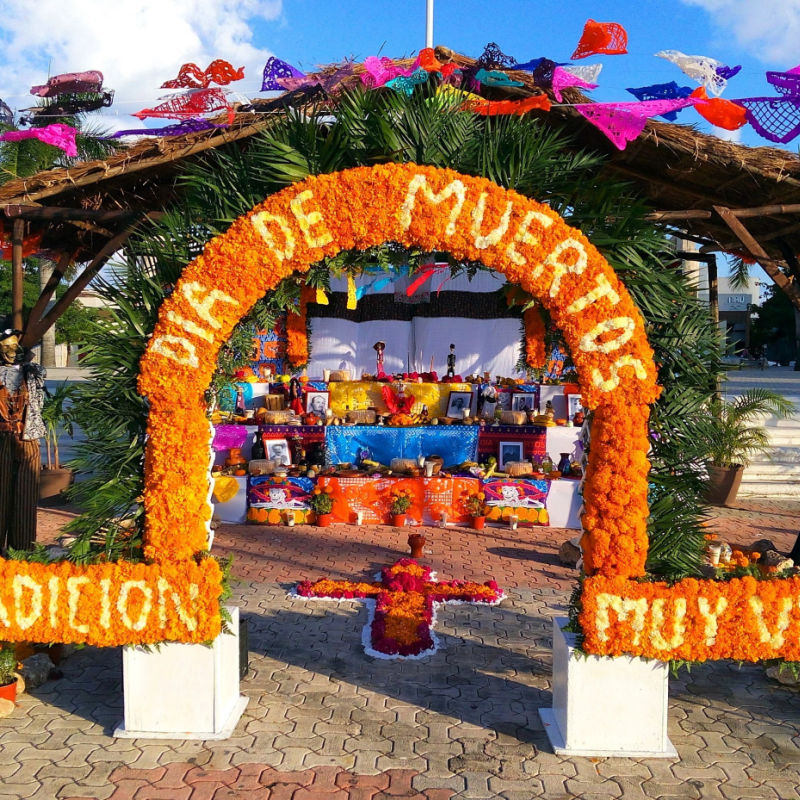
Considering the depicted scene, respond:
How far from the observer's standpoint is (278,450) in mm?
11609

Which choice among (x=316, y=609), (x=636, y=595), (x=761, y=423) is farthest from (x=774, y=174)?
(x=761, y=423)

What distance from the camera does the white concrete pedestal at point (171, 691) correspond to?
479cm

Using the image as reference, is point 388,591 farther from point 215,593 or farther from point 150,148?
point 150,148

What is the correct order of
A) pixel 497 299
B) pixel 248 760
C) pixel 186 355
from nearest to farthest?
pixel 248 760 → pixel 186 355 → pixel 497 299

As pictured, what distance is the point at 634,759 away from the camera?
15.1 ft

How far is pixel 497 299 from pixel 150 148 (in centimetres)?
1093

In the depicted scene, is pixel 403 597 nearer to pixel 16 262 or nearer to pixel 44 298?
pixel 16 262

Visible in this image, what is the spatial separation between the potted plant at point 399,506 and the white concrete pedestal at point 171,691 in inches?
224

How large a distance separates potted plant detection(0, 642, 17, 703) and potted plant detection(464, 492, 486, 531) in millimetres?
6599

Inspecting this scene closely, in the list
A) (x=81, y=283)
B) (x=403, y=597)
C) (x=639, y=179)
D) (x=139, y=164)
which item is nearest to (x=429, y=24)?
(x=639, y=179)

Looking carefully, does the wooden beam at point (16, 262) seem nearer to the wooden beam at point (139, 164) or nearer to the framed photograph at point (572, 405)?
the wooden beam at point (139, 164)

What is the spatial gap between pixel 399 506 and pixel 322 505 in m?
1.18

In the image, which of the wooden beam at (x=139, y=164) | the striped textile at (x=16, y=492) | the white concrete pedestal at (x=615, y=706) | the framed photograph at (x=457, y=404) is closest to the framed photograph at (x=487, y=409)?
the framed photograph at (x=457, y=404)

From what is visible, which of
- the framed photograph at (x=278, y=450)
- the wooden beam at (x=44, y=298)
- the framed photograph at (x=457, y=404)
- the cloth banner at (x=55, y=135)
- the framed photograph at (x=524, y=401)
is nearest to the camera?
the cloth banner at (x=55, y=135)
